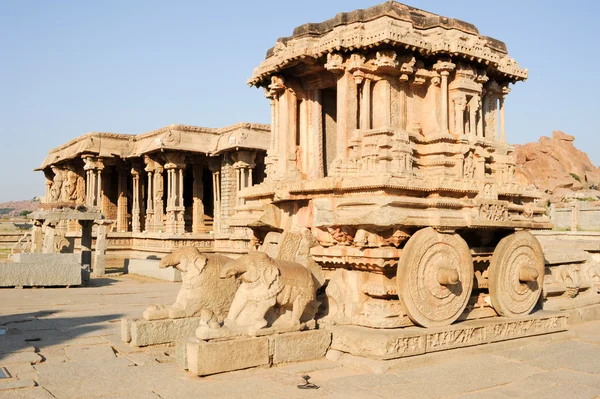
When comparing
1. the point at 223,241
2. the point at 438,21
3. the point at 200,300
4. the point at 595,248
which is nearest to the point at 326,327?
the point at 200,300

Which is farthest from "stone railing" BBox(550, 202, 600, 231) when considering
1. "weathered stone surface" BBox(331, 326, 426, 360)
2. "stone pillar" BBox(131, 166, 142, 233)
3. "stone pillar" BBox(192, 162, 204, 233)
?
"weathered stone surface" BBox(331, 326, 426, 360)

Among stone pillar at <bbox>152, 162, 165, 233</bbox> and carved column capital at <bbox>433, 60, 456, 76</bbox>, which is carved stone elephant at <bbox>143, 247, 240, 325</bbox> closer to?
carved column capital at <bbox>433, 60, 456, 76</bbox>

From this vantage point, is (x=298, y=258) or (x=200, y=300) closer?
(x=200, y=300)

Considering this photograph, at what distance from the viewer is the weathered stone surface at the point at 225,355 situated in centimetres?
555

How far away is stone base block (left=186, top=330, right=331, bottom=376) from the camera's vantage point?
5.57 meters

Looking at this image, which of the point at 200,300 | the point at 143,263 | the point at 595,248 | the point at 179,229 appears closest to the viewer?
the point at 200,300

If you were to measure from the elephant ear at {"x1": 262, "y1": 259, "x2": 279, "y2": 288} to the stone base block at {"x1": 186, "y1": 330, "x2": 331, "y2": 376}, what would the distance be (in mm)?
547

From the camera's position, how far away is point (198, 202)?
93.5ft

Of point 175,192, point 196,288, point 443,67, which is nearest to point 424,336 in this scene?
point 196,288

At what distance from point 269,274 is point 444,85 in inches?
171

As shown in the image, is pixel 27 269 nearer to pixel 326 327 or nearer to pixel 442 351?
pixel 326 327

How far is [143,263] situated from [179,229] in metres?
6.48

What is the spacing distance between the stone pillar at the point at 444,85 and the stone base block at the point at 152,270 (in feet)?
29.6

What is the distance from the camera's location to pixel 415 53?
870 centimetres
